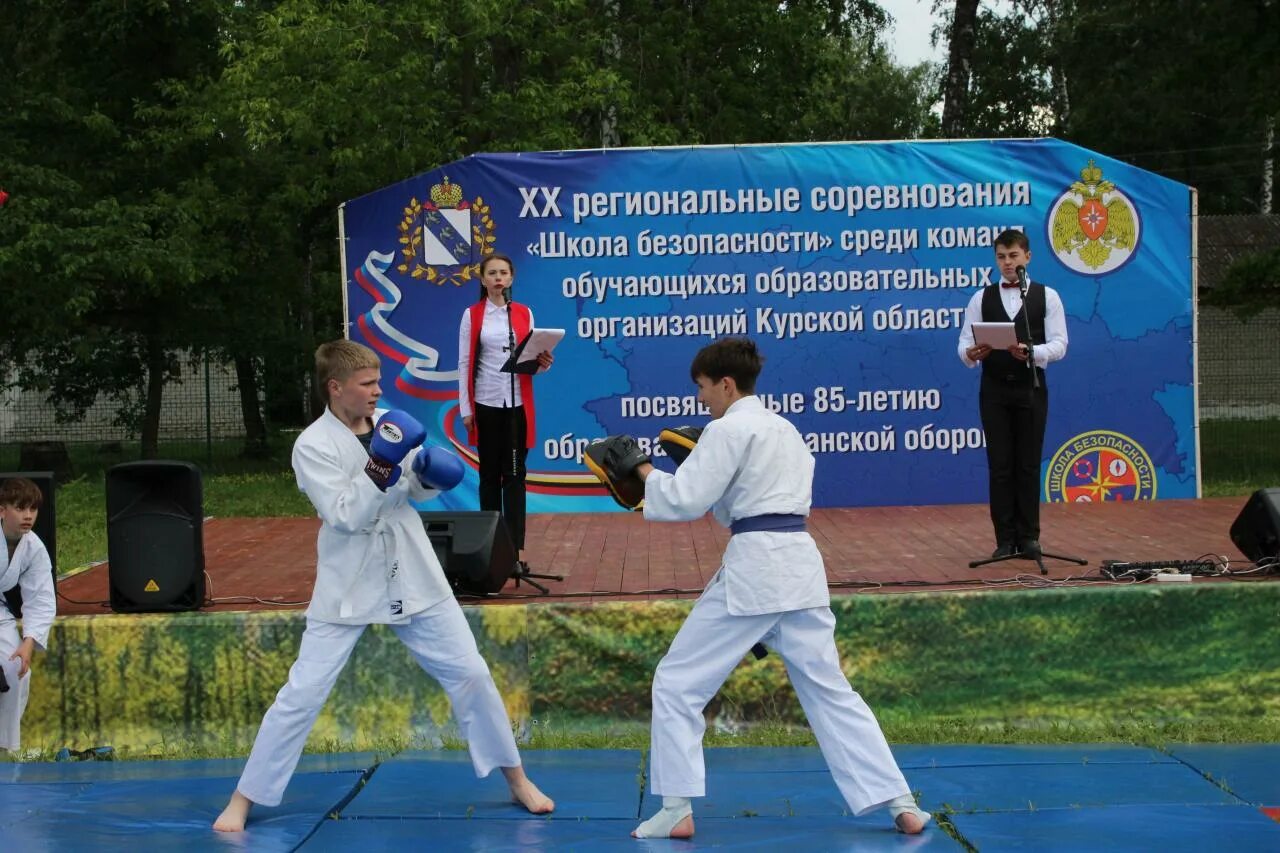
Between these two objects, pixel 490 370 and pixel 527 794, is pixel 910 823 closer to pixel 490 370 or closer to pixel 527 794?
pixel 527 794

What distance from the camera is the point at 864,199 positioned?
12.0 meters

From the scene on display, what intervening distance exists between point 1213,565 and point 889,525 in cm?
351

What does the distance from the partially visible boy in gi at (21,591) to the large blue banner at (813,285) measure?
5285mm

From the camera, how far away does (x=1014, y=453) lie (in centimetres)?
863

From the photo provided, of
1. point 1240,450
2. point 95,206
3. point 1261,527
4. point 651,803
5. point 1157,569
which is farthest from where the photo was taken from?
point 1240,450

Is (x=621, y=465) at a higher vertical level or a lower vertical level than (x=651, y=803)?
higher

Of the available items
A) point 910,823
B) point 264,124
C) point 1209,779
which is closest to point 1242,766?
point 1209,779

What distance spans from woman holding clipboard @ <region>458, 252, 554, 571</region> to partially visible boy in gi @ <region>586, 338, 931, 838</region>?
3.75 m

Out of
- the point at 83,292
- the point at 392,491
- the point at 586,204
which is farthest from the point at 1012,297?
the point at 83,292

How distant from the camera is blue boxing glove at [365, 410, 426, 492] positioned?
186 inches

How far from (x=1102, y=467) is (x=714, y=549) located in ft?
13.0

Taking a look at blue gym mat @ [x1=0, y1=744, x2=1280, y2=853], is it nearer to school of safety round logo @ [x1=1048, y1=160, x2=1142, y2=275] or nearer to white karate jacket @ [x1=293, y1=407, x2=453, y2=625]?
white karate jacket @ [x1=293, y1=407, x2=453, y2=625]

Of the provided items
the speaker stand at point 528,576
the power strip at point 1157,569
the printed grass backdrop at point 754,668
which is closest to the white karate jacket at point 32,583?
the printed grass backdrop at point 754,668

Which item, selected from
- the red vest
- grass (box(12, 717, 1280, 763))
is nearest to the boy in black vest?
grass (box(12, 717, 1280, 763))
